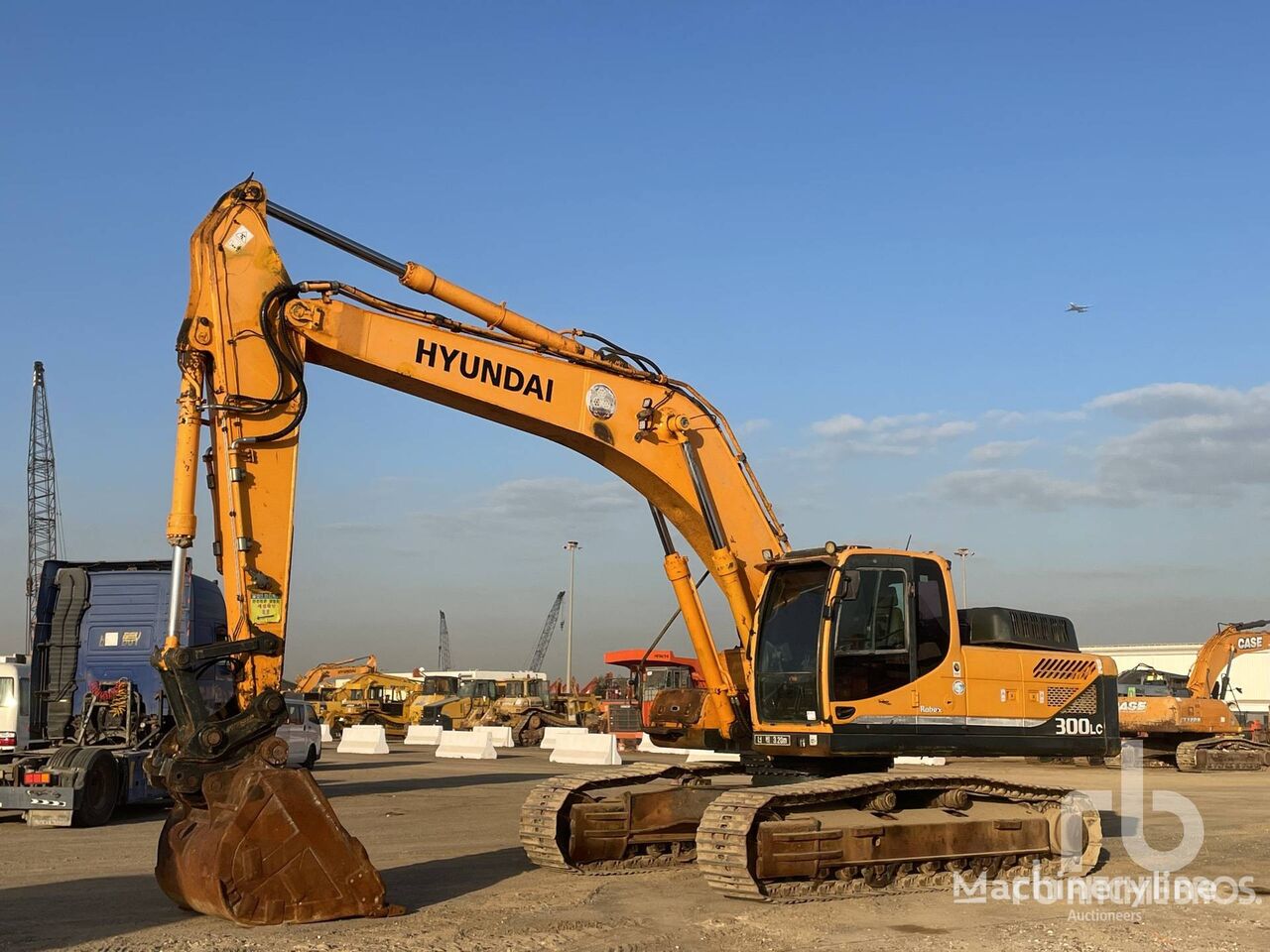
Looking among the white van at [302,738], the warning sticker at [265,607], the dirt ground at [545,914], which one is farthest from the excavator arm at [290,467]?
the white van at [302,738]

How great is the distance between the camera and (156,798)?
19.8 m

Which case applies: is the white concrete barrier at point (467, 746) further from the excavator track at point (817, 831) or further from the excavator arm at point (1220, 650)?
the excavator track at point (817, 831)

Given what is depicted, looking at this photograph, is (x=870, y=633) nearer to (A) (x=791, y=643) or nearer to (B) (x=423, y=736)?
(A) (x=791, y=643)

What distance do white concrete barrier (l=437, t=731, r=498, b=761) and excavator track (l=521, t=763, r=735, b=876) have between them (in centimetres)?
2380

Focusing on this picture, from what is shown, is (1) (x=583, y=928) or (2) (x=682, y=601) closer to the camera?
(1) (x=583, y=928)

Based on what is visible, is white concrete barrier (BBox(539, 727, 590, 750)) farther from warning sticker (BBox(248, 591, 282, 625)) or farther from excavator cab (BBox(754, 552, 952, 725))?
warning sticker (BBox(248, 591, 282, 625))

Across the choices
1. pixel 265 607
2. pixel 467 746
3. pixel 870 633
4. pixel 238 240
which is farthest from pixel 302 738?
pixel 238 240

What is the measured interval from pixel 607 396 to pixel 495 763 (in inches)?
911

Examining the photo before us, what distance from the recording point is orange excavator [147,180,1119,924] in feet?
31.6

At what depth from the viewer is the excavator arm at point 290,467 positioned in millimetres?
9461

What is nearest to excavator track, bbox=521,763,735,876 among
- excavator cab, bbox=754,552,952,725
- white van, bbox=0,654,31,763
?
excavator cab, bbox=754,552,952,725

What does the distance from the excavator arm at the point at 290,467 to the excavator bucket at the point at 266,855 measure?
1cm

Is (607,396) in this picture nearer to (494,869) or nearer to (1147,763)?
(494,869)

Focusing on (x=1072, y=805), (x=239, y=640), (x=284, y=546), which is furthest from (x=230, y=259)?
(x=1072, y=805)
